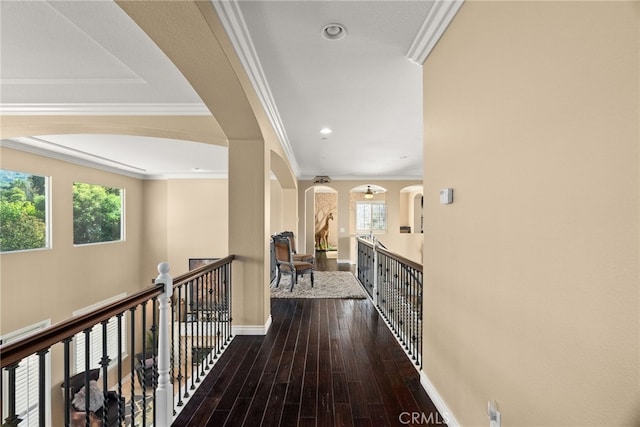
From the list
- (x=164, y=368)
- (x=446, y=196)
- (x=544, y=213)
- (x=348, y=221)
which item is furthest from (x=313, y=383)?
(x=348, y=221)

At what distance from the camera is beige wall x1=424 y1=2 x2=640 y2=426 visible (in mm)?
885

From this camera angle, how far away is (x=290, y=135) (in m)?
4.89

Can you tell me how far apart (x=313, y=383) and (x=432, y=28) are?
2.78m

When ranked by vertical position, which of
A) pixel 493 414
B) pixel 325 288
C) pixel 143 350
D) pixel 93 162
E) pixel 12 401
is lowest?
pixel 325 288

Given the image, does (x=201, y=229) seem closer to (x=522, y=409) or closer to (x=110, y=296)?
(x=110, y=296)

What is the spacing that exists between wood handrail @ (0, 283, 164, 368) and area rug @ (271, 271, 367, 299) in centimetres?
387

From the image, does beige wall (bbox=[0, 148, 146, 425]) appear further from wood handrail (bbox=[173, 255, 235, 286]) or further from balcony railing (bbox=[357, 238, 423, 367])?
balcony railing (bbox=[357, 238, 423, 367])

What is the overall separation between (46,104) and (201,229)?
643 cm

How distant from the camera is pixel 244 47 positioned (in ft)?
7.41

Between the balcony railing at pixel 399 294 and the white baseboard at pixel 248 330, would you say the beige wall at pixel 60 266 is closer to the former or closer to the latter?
the white baseboard at pixel 248 330

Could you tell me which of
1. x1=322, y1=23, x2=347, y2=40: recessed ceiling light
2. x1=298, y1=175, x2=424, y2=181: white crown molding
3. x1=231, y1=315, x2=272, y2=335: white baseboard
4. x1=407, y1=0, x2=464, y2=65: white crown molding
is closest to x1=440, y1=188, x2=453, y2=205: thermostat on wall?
x1=407, y1=0, x2=464, y2=65: white crown molding

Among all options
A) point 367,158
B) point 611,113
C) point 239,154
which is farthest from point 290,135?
point 611,113

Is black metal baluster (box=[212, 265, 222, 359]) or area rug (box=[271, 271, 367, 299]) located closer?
black metal baluster (box=[212, 265, 222, 359])

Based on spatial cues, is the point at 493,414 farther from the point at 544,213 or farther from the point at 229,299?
the point at 229,299
